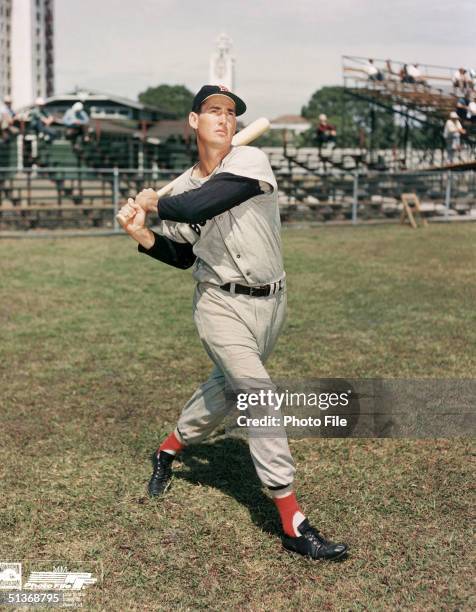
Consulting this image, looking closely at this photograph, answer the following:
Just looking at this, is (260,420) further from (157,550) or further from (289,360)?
(289,360)

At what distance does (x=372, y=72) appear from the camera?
1177 inches

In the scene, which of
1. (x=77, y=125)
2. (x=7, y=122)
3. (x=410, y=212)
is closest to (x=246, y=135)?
(x=410, y=212)

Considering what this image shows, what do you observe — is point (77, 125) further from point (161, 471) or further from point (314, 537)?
point (314, 537)

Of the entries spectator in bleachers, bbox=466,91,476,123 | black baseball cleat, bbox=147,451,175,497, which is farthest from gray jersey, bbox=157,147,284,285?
spectator in bleachers, bbox=466,91,476,123

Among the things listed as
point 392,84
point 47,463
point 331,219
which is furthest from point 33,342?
point 392,84

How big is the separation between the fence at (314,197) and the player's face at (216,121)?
1615cm

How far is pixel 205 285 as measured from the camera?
3.88m

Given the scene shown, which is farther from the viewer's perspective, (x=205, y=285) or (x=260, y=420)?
(x=205, y=285)

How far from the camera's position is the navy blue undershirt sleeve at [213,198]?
3447mm

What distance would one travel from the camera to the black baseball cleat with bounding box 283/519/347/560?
3.46 m

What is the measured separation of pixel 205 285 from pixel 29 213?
1795 cm

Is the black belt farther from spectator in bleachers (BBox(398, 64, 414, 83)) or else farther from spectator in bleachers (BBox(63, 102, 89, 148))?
spectator in bleachers (BBox(398, 64, 414, 83))

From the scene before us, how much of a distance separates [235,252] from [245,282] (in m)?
0.16

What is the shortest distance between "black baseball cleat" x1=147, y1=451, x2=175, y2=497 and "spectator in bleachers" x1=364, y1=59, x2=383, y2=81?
27.8 m
